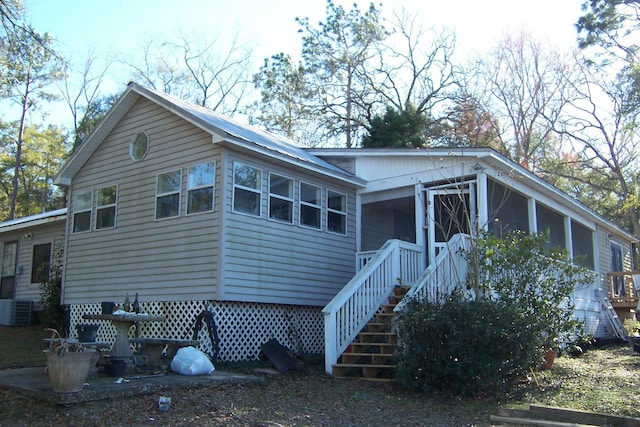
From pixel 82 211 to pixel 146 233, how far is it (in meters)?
2.69

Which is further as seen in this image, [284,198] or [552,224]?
[552,224]

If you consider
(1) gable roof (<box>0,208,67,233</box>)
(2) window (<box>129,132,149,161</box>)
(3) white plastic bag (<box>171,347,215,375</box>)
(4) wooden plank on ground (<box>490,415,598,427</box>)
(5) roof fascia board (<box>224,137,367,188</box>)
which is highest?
(2) window (<box>129,132,149,161</box>)

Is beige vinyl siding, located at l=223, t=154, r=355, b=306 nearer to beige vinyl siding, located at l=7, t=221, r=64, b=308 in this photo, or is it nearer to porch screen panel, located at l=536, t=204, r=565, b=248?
porch screen panel, located at l=536, t=204, r=565, b=248

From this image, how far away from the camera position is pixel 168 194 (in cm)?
1232

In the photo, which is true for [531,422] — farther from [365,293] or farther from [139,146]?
[139,146]

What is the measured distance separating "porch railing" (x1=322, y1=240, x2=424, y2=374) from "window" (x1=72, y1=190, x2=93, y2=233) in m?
6.68

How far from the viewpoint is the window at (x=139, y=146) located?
13125 millimetres

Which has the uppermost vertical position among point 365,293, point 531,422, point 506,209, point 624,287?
point 506,209

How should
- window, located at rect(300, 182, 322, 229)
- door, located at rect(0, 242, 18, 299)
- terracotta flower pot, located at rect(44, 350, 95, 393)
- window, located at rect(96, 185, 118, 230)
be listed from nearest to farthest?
terracotta flower pot, located at rect(44, 350, 95, 393) < window, located at rect(300, 182, 322, 229) < window, located at rect(96, 185, 118, 230) < door, located at rect(0, 242, 18, 299)

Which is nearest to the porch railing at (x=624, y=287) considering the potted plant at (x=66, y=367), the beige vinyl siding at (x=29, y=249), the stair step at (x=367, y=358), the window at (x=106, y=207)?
the stair step at (x=367, y=358)

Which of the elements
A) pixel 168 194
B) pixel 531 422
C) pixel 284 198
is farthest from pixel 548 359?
pixel 168 194

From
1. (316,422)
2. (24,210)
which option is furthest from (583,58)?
(24,210)

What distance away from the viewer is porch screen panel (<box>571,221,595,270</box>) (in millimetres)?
18000

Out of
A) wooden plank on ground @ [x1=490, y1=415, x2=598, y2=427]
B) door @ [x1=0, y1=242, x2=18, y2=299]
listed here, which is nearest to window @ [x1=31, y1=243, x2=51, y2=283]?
door @ [x1=0, y1=242, x2=18, y2=299]
